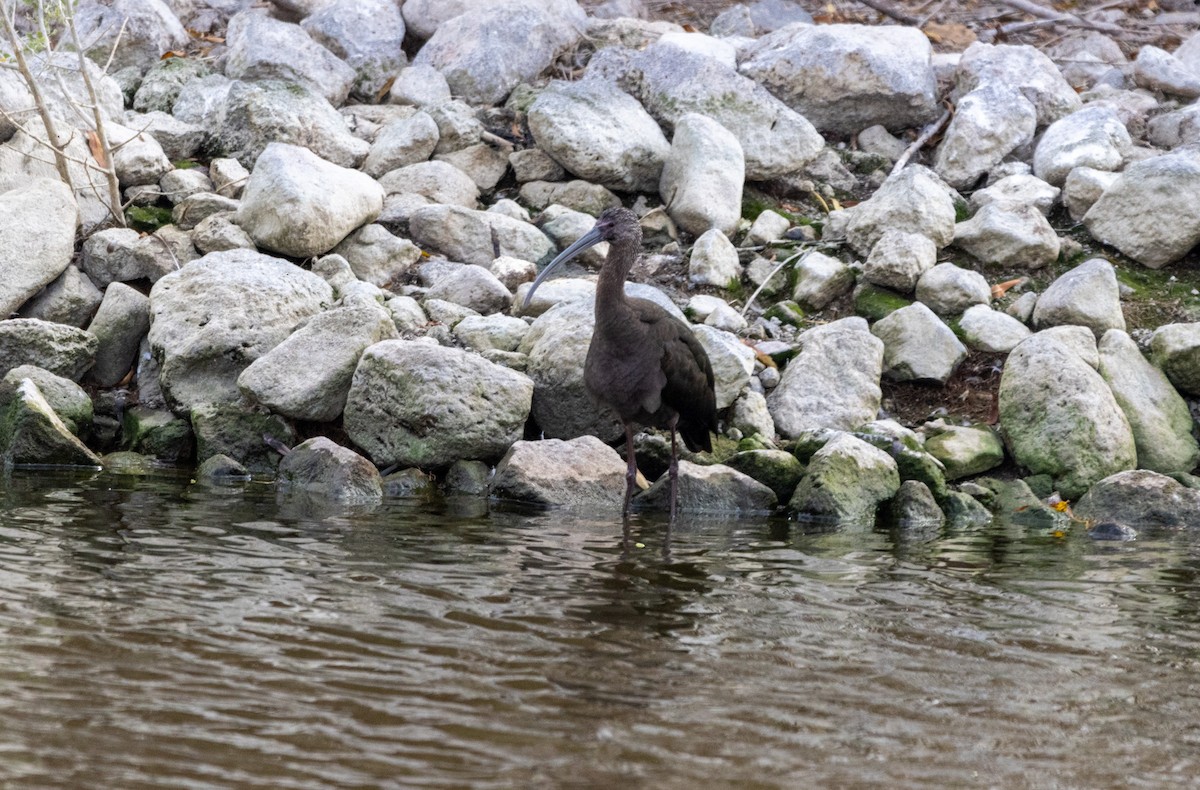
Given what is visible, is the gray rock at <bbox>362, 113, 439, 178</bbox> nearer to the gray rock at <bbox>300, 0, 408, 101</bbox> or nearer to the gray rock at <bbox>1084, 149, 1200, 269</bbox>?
the gray rock at <bbox>300, 0, 408, 101</bbox>

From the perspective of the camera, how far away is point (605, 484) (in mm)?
7922

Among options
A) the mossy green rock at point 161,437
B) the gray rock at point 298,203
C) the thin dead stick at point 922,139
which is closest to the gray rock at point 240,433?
the mossy green rock at point 161,437

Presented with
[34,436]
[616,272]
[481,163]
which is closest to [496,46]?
[481,163]

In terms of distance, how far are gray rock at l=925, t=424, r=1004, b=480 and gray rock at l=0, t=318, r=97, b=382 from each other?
547 cm

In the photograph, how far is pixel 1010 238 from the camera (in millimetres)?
10102

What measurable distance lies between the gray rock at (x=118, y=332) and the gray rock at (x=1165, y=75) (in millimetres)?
9201

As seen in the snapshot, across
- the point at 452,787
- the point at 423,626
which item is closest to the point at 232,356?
the point at 423,626

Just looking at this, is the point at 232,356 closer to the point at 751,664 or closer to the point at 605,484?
the point at 605,484

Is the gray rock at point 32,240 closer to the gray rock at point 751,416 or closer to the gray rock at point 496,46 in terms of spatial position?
the gray rock at point 496,46

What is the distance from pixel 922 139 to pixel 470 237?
4.38m

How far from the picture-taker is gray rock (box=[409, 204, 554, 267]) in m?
10.3

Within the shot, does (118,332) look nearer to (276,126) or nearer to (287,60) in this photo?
(276,126)

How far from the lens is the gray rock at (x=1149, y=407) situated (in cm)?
854

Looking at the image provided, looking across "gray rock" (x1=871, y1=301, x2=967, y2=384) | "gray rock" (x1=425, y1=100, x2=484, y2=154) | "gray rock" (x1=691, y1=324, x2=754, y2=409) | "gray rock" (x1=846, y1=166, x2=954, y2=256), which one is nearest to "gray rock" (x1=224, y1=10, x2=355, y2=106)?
"gray rock" (x1=425, y1=100, x2=484, y2=154)
